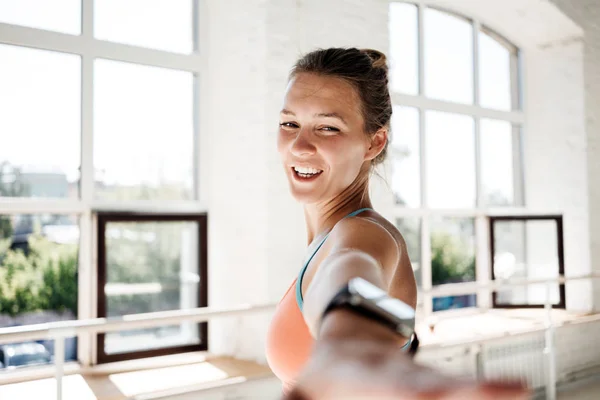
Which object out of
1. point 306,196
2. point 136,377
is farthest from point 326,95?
point 136,377

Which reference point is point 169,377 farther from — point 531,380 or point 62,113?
point 531,380

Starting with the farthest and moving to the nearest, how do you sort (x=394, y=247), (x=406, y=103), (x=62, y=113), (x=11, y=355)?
(x=406, y=103) → (x=62, y=113) → (x=11, y=355) → (x=394, y=247)

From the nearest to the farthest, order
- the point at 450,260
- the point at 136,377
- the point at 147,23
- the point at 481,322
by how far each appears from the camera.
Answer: the point at 136,377 < the point at 147,23 < the point at 481,322 < the point at 450,260

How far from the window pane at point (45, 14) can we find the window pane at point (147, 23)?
13 centimetres

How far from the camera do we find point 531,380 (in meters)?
4.25

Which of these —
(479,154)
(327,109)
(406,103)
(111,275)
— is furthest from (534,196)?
(327,109)

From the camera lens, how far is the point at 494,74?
5.39 metres

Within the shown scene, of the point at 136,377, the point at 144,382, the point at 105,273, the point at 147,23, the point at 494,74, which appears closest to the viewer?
the point at 144,382

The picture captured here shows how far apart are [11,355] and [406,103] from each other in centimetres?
346

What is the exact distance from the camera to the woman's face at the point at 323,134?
74 cm

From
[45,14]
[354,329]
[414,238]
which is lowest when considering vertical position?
[414,238]

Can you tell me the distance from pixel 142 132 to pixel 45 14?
840 mm

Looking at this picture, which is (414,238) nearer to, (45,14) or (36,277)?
(36,277)

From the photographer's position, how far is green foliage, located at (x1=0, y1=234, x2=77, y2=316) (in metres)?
2.80
